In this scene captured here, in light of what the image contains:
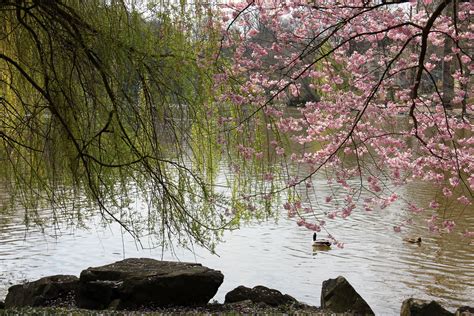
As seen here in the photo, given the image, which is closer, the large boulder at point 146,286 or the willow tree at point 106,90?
the willow tree at point 106,90

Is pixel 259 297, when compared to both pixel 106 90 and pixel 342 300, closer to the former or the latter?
pixel 342 300

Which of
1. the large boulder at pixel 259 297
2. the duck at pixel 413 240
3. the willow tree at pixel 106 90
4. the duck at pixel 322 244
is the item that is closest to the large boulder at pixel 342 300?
the large boulder at pixel 259 297

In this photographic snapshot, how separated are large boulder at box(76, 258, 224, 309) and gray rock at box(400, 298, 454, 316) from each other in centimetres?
159

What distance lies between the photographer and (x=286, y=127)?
6.73 m

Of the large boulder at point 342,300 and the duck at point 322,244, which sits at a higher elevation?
the large boulder at point 342,300

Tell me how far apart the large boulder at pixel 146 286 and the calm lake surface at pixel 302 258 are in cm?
104

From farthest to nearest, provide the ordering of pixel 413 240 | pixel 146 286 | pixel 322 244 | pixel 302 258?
pixel 413 240, pixel 322 244, pixel 302 258, pixel 146 286

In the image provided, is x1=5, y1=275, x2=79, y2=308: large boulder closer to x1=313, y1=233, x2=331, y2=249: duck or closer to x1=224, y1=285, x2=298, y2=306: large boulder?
x1=224, y1=285, x2=298, y2=306: large boulder

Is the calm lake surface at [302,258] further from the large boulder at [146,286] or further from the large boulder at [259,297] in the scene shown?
the large boulder at [146,286]

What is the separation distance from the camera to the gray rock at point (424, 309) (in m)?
5.63

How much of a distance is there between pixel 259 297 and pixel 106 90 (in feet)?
9.64

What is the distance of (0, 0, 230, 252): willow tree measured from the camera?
145 inches

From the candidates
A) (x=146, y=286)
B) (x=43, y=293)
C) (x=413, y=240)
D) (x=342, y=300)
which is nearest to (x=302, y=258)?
(x=413, y=240)

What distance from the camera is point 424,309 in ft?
18.7
